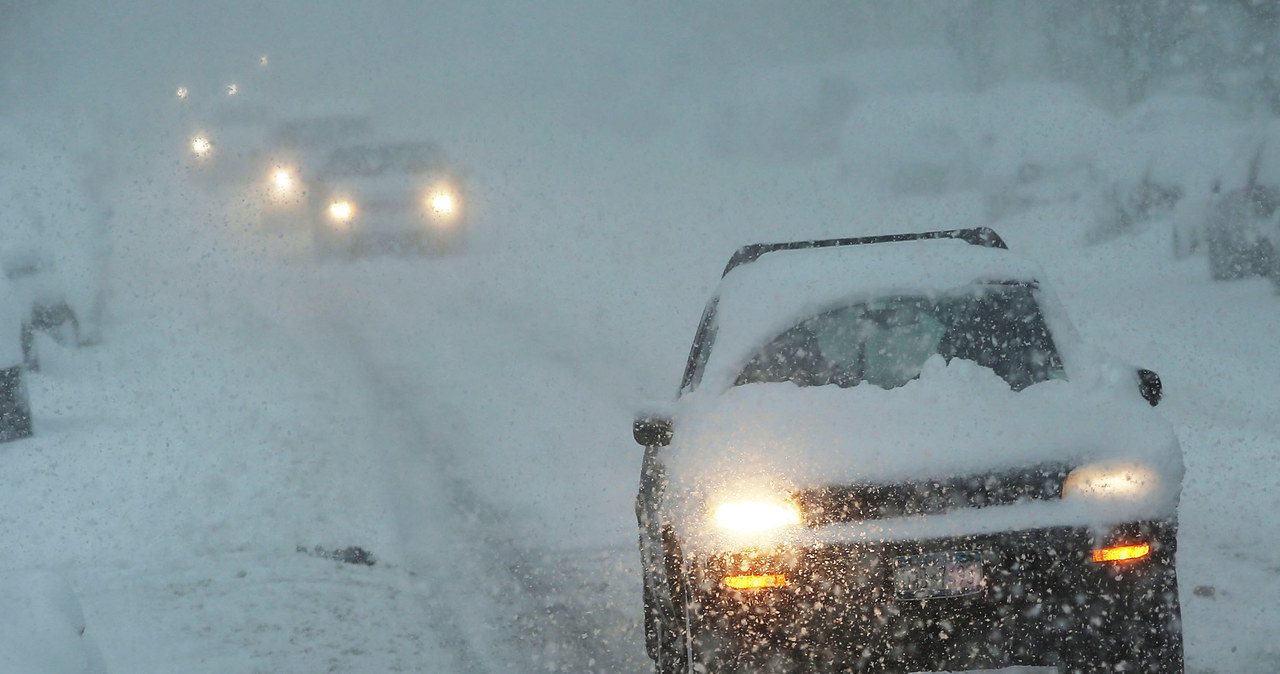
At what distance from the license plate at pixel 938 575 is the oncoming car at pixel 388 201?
1855 centimetres

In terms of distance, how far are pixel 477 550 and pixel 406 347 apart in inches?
381

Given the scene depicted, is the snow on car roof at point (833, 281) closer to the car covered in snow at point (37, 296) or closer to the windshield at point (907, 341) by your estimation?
the windshield at point (907, 341)

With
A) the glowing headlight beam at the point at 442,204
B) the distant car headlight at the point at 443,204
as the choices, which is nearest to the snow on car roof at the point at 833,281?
the distant car headlight at the point at 443,204

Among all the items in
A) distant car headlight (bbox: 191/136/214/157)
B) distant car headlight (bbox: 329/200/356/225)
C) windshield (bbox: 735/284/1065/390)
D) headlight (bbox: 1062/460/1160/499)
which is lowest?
headlight (bbox: 1062/460/1160/499)

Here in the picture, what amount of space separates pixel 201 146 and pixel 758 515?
37391mm

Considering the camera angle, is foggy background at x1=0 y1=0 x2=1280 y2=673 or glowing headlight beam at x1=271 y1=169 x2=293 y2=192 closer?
foggy background at x1=0 y1=0 x2=1280 y2=673

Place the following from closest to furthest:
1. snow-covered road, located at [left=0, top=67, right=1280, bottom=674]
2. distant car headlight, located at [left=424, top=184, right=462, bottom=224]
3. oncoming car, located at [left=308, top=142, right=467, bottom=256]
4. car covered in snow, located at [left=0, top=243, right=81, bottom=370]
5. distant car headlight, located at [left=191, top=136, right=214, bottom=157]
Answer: snow-covered road, located at [left=0, top=67, right=1280, bottom=674]
car covered in snow, located at [left=0, top=243, right=81, bottom=370]
oncoming car, located at [left=308, top=142, right=467, bottom=256]
distant car headlight, located at [left=424, top=184, right=462, bottom=224]
distant car headlight, located at [left=191, top=136, right=214, bottom=157]

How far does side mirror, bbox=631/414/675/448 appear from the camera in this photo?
12.8 feet

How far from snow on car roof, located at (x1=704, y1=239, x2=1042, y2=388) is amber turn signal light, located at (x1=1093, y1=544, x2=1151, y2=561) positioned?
1367 millimetres

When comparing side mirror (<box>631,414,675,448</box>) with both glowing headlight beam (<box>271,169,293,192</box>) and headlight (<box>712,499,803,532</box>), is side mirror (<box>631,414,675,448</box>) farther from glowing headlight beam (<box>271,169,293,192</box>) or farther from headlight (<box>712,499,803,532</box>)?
glowing headlight beam (<box>271,169,293,192</box>)

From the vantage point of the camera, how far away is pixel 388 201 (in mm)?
21719

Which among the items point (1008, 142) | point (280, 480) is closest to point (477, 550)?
point (280, 480)

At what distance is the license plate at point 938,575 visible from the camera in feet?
10.1

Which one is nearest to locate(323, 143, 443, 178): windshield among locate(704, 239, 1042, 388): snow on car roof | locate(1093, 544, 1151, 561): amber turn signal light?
locate(704, 239, 1042, 388): snow on car roof
